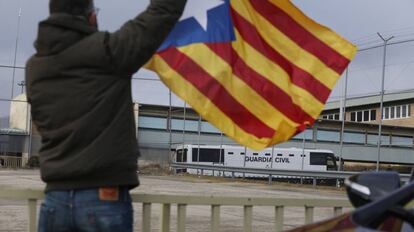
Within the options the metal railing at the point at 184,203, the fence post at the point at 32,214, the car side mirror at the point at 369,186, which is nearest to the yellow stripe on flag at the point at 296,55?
the metal railing at the point at 184,203

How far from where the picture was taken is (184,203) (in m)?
4.10

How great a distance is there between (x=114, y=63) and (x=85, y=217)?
720mm

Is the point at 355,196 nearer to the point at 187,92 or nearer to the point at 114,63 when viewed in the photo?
the point at 114,63

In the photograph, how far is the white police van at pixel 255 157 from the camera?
34.1m

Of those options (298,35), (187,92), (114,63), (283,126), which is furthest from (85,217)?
(298,35)

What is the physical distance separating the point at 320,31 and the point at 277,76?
0.49 meters

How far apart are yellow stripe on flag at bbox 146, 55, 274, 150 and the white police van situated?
27470 millimetres

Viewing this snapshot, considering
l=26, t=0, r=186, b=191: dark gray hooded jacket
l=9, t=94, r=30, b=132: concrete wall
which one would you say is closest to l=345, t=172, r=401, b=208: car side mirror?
l=26, t=0, r=186, b=191: dark gray hooded jacket

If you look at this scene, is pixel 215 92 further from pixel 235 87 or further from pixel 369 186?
pixel 369 186

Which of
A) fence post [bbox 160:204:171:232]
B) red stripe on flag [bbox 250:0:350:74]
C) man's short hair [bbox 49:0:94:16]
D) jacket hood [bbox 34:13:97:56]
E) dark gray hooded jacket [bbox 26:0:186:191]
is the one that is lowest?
fence post [bbox 160:204:171:232]

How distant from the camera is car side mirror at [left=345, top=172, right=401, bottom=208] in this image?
2912 mm

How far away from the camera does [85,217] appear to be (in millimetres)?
2717

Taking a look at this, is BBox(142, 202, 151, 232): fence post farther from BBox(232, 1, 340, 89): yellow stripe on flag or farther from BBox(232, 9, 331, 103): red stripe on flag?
BBox(232, 1, 340, 89): yellow stripe on flag

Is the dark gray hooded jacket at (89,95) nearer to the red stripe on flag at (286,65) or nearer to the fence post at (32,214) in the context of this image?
the fence post at (32,214)
